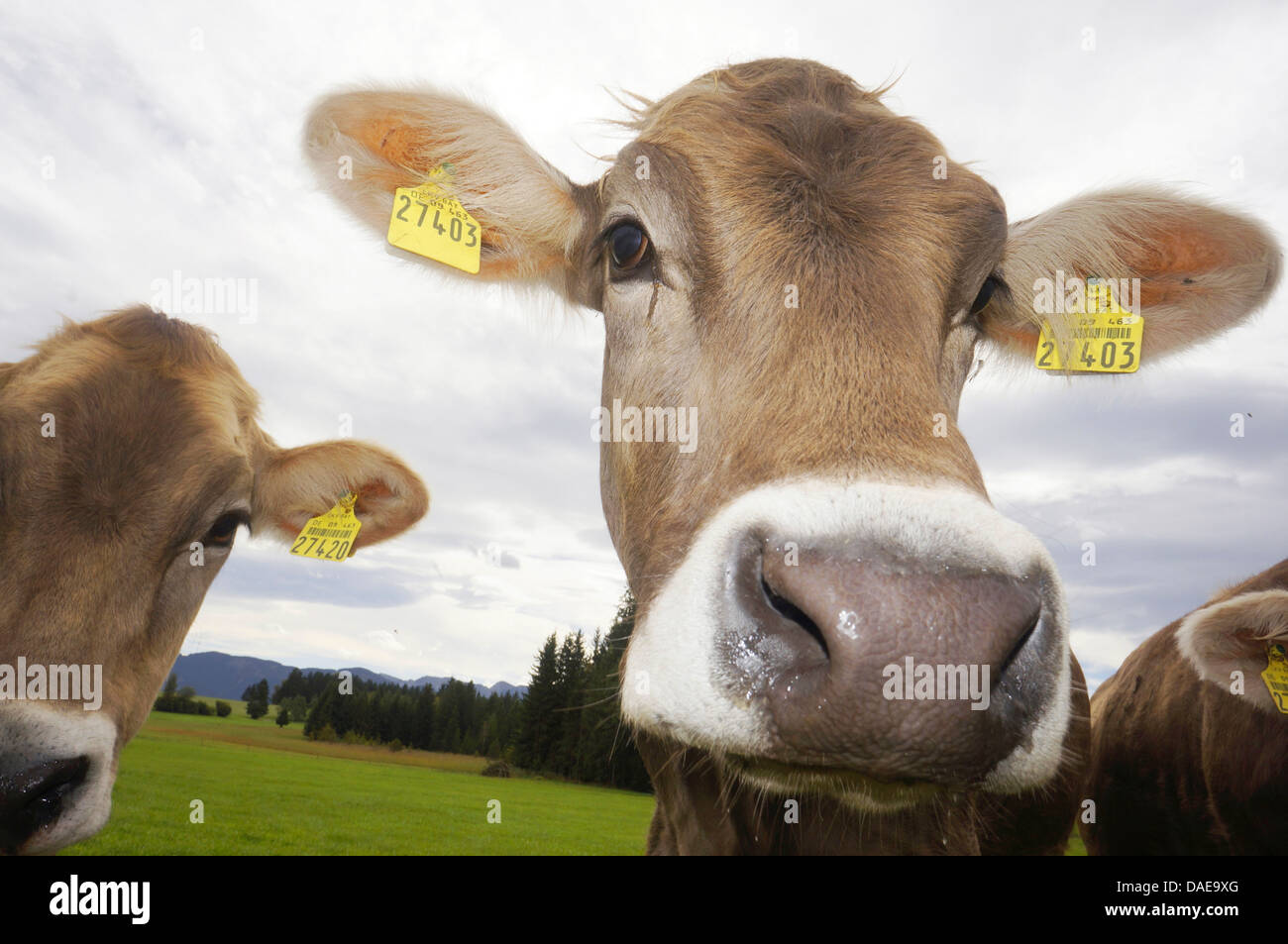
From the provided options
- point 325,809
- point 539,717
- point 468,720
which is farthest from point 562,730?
point 325,809

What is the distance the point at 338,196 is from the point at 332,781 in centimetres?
2958

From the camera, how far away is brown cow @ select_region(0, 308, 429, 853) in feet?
9.55

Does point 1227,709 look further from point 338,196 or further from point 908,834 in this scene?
point 338,196

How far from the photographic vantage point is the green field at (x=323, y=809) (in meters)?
12.1

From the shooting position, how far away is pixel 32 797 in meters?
2.80

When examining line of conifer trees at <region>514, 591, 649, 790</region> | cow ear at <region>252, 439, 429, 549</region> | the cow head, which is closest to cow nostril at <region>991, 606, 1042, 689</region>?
the cow head

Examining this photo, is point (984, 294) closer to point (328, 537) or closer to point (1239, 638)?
point (1239, 638)

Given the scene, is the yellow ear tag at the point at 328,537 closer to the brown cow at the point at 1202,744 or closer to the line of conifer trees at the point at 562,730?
the brown cow at the point at 1202,744

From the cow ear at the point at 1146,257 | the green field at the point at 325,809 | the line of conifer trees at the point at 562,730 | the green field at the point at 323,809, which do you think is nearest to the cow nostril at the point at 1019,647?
the cow ear at the point at 1146,257

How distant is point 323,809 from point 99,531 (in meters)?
18.2

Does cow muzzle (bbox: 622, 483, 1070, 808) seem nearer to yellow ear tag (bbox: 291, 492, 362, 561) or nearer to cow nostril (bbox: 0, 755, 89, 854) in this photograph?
cow nostril (bbox: 0, 755, 89, 854)

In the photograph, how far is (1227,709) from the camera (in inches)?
201

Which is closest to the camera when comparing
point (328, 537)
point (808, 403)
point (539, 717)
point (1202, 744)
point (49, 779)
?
point (808, 403)
